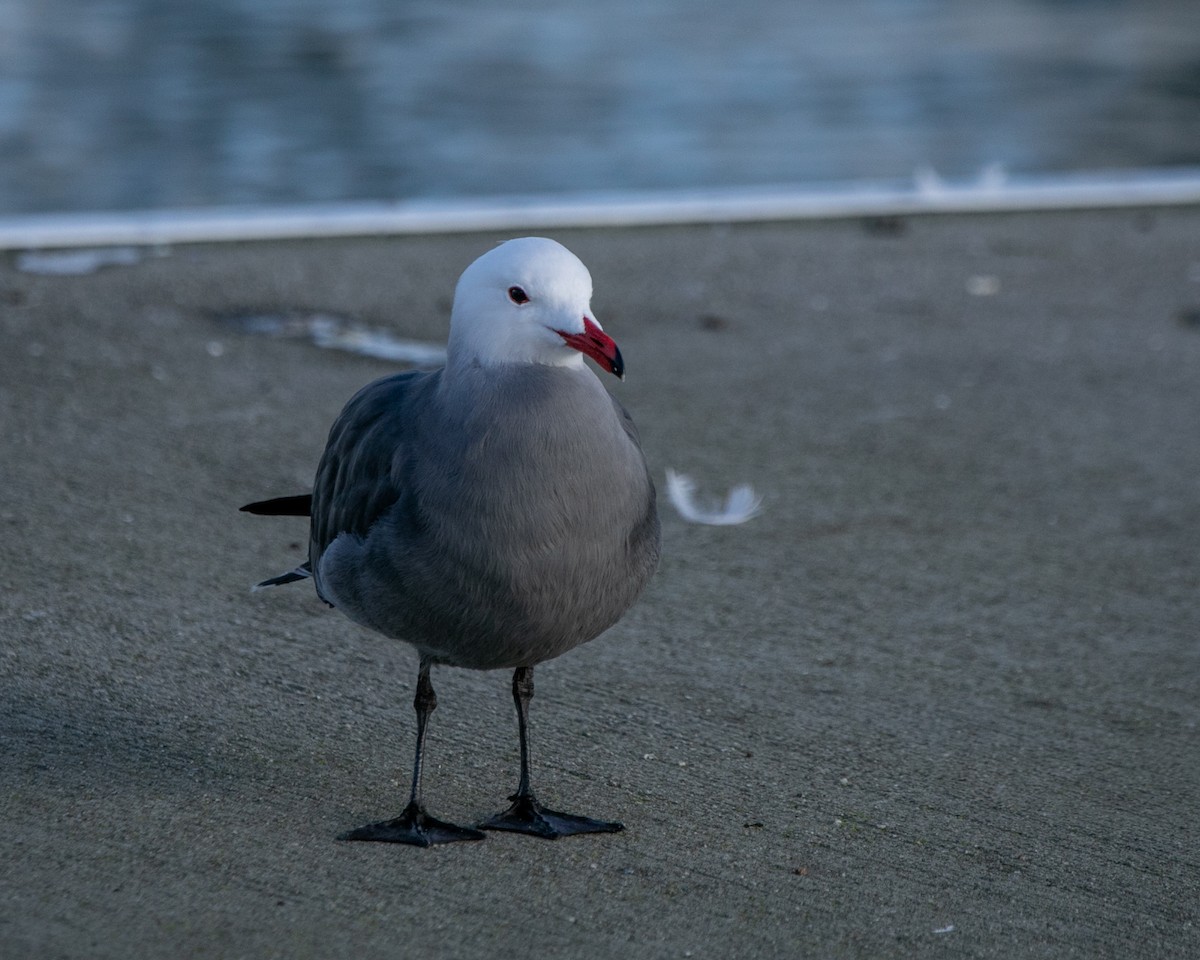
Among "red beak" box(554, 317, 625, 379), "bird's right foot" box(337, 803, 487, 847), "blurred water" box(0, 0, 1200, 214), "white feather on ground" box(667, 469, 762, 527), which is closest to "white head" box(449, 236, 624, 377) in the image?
"red beak" box(554, 317, 625, 379)

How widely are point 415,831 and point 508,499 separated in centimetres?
71

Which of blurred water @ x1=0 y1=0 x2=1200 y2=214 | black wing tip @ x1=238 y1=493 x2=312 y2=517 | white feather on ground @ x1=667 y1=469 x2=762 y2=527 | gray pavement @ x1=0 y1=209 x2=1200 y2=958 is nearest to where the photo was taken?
gray pavement @ x1=0 y1=209 x2=1200 y2=958

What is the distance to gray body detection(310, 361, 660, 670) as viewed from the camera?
10.9 ft

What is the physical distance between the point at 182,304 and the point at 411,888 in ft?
14.1

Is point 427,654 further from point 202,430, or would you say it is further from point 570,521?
point 202,430

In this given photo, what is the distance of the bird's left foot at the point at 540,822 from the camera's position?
11.5ft

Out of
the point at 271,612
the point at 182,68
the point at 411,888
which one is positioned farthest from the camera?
the point at 182,68

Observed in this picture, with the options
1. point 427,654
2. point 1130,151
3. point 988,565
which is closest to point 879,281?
point 988,565

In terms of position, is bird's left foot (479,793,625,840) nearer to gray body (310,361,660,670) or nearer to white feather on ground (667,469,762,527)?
gray body (310,361,660,670)

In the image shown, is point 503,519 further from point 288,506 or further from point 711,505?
point 711,505

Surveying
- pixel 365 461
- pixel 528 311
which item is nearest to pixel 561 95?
pixel 365 461

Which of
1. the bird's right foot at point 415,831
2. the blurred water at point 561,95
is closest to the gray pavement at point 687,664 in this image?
the bird's right foot at point 415,831

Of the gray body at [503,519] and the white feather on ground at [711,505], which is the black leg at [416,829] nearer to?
the gray body at [503,519]

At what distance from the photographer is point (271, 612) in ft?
15.0
